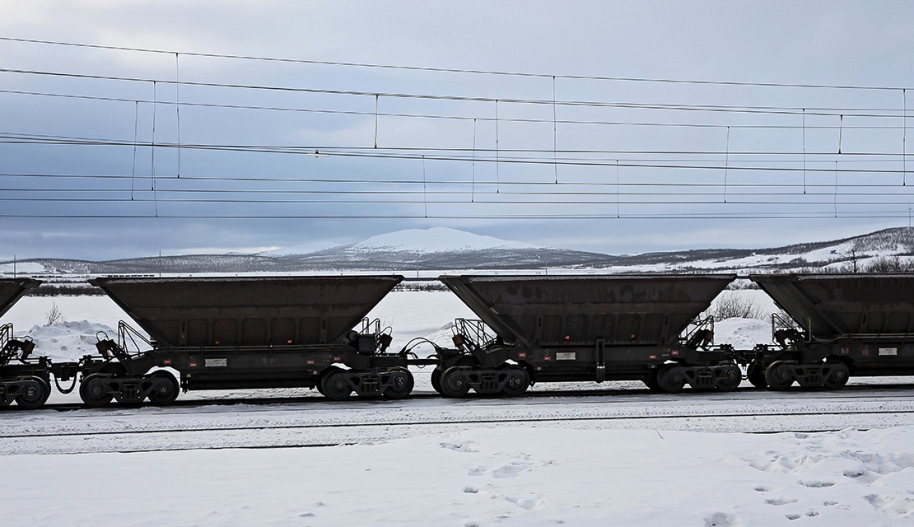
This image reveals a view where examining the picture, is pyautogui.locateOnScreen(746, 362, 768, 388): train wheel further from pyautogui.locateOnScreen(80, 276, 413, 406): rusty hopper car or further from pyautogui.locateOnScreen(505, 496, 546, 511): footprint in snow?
pyautogui.locateOnScreen(505, 496, 546, 511): footprint in snow

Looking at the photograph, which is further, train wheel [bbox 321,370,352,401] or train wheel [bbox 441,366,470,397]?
train wheel [bbox 441,366,470,397]

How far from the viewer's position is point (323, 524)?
542 centimetres

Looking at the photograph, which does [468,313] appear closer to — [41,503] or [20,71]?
[20,71]

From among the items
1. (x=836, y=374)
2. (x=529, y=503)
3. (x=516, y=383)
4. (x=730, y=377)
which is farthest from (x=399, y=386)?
(x=836, y=374)

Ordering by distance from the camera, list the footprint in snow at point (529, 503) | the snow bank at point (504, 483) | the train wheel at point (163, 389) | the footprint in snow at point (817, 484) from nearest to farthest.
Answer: the snow bank at point (504, 483)
the footprint in snow at point (529, 503)
the footprint in snow at point (817, 484)
the train wheel at point (163, 389)

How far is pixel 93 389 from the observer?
12.2 meters

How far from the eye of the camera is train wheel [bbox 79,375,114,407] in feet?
39.9

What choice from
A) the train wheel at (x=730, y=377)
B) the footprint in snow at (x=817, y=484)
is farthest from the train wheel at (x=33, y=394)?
the train wheel at (x=730, y=377)

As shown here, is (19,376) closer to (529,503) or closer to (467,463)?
(467,463)

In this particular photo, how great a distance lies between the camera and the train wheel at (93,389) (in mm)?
12172

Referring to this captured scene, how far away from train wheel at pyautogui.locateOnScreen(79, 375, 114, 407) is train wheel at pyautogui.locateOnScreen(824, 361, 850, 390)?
14.3 m

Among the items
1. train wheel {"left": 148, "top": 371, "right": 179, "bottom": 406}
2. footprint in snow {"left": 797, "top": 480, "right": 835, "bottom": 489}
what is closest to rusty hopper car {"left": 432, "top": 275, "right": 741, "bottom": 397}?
train wheel {"left": 148, "top": 371, "right": 179, "bottom": 406}

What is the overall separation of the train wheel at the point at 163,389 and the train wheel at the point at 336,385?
111 inches

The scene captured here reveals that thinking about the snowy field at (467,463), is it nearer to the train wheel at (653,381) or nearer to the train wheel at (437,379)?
the train wheel at (437,379)
